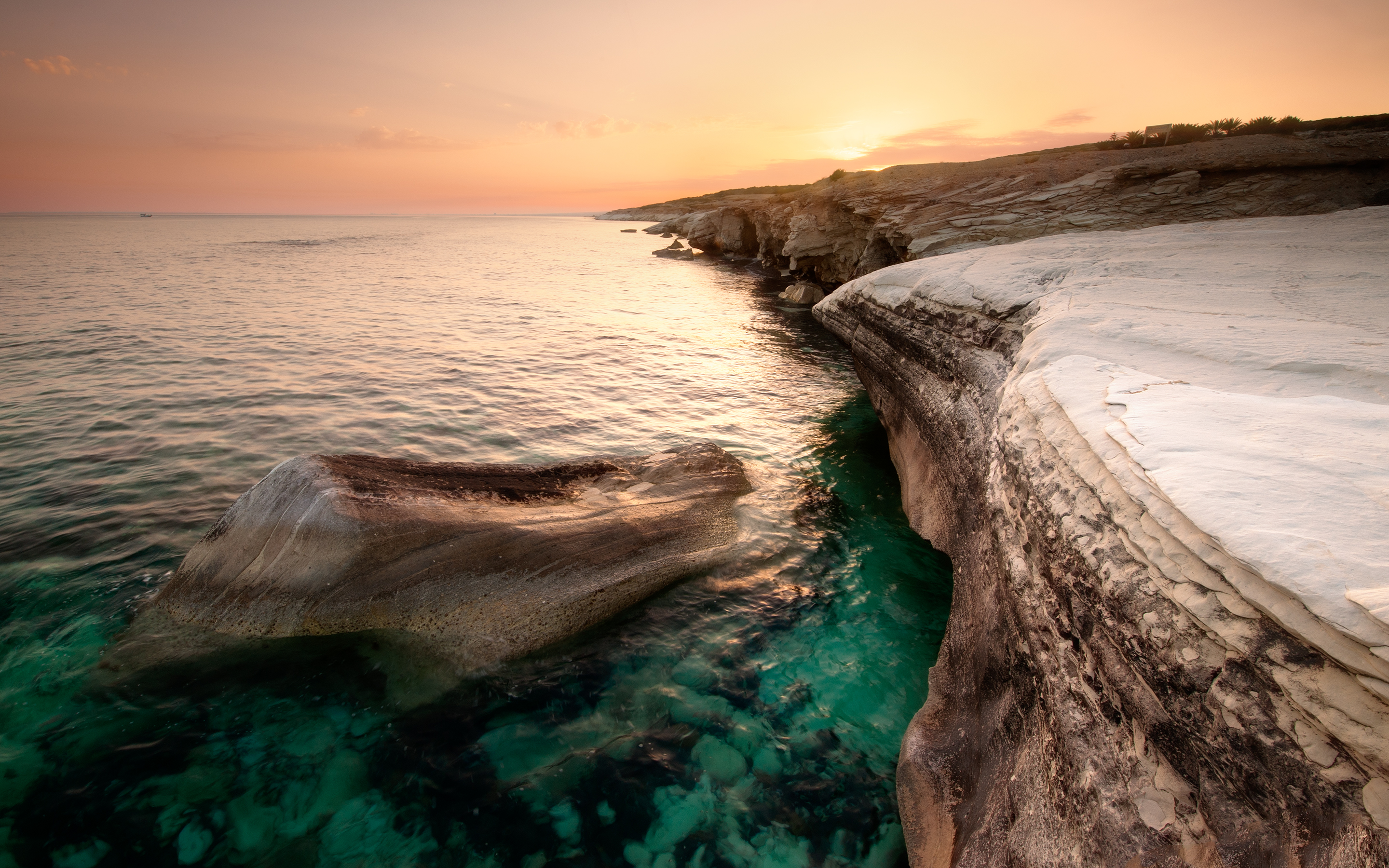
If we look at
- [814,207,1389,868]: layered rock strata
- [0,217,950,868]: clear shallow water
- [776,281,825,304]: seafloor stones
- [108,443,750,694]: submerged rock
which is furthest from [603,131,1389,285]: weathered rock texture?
[108,443,750,694]: submerged rock

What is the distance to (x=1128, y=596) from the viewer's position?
2611 mm

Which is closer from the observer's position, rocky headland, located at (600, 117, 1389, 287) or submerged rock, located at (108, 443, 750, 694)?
submerged rock, located at (108, 443, 750, 694)

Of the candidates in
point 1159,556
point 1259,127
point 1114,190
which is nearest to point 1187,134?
point 1259,127

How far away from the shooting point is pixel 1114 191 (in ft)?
Result: 49.4

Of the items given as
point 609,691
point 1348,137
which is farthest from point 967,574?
point 1348,137

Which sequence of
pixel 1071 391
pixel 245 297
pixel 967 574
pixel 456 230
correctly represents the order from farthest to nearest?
1. pixel 456 230
2. pixel 245 297
3. pixel 967 574
4. pixel 1071 391

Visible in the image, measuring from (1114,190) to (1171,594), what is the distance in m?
17.4

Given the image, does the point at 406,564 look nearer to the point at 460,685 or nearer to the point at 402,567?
the point at 402,567

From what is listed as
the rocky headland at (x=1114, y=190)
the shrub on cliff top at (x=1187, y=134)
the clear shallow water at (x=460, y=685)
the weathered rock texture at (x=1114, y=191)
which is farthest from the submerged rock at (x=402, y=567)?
the shrub on cliff top at (x=1187, y=134)

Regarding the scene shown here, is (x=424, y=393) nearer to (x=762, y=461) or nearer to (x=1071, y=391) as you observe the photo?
(x=762, y=461)

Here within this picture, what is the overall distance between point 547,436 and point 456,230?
111 m

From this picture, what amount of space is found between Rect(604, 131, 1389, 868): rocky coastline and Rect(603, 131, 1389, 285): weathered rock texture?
7605 millimetres

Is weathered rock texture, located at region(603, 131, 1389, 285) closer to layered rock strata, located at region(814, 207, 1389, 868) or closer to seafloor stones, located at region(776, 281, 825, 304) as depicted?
seafloor stones, located at region(776, 281, 825, 304)

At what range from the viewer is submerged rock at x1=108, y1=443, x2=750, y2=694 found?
5004 millimetres
